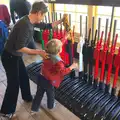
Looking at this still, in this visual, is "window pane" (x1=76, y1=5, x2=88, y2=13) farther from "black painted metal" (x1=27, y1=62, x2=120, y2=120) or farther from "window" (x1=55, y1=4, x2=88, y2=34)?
"black painted metal" (x1=27, y1=62, x2=120, y2=120)

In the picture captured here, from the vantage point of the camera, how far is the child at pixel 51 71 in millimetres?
1549

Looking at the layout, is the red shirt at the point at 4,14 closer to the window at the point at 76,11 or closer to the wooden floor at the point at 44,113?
the window at the point at 76,11

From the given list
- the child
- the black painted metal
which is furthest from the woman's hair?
the black painted metal

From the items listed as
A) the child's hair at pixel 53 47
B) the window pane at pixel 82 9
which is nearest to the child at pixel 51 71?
the child's hair at pixel 53 47

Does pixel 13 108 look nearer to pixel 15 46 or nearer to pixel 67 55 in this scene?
pixel 15 46

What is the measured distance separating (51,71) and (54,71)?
3cm

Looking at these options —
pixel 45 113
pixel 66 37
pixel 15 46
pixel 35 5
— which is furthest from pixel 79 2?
pixel 45 113

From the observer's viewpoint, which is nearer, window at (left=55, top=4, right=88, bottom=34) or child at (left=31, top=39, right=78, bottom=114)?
child at (left=31, top=39, right=78, bottom=114)

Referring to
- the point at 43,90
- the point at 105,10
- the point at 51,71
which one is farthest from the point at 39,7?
the point at 105,10

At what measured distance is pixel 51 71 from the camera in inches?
64.7

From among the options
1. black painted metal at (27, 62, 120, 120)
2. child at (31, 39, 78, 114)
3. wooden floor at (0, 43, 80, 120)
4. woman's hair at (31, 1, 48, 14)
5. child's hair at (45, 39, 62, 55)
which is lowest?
wooden floor at (0, 43, 80, 120)

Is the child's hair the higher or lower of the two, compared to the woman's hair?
lower

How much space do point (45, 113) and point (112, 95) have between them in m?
0.76

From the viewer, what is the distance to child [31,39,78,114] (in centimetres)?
155
